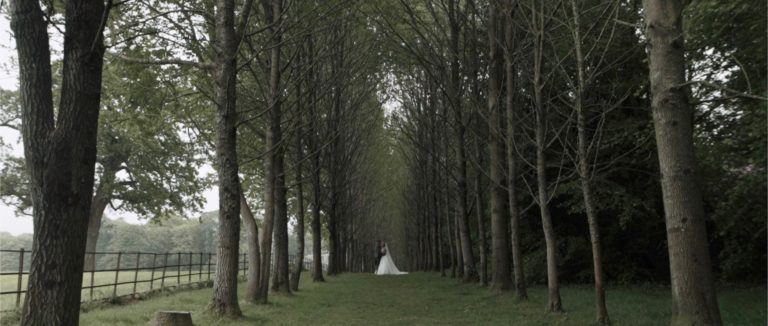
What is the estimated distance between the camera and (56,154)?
4.19m

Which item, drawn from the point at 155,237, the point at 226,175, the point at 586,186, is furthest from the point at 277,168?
the point at 155,237

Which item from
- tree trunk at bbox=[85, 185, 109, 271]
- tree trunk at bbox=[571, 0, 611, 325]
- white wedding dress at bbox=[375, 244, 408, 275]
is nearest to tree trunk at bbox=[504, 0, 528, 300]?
tree trunk at bbox=[571, 0, 611, 325]

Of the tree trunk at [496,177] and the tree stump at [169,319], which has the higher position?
the tree trunk at [496,177]

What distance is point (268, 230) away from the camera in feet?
45.0

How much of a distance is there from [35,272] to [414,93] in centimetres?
2047

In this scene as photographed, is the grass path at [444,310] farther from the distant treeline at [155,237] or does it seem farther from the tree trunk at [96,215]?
the distant treeline at [155,237]

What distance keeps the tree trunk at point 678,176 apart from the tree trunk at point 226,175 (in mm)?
7391

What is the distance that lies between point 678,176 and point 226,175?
7673 mm

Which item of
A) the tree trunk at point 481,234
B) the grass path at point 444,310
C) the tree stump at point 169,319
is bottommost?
the grass path at point 444,310

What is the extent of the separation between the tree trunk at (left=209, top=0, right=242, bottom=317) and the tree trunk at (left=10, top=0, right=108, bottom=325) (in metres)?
5.69

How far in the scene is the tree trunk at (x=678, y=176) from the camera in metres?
5.14

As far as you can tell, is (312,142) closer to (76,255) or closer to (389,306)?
(389,306)

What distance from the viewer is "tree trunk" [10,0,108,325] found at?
4.12 m

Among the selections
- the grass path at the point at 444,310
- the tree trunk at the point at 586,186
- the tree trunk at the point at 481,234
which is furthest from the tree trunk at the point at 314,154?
the tree trunk at the point at 586,186
